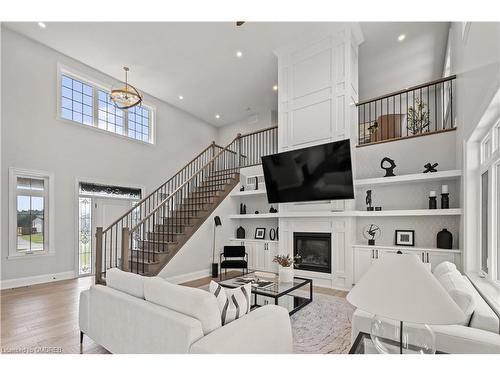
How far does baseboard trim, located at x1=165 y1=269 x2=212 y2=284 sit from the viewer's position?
17.6 feet

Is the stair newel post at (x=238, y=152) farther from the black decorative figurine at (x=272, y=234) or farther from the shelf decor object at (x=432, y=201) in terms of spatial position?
the shelf decor object at (x=432, y=201)

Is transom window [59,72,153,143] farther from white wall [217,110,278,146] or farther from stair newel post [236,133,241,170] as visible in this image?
white wall [217,110,278,146]

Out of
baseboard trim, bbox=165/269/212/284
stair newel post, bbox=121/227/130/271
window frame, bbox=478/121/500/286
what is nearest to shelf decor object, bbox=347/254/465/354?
window frame, bbox=478/121/500/286

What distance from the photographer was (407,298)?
4.14ft

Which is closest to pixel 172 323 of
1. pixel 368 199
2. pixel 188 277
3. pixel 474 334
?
pixel 474 334

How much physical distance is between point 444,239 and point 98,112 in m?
7.80

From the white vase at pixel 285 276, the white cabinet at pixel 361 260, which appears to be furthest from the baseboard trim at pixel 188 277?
the white cabinet at pixel 361 260

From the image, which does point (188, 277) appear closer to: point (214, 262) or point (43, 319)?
point (214, 262)

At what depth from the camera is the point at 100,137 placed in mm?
6555

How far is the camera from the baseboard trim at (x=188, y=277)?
537 centimetres

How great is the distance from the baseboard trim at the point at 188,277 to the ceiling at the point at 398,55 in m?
6.08
